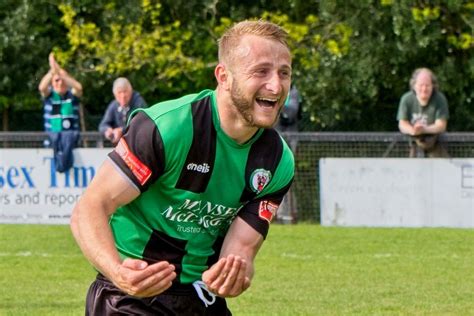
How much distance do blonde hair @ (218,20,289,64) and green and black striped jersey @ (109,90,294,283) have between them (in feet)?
0.94

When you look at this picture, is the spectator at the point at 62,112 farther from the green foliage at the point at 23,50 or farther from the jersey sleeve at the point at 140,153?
the jersey sleeve at the point at 140,153

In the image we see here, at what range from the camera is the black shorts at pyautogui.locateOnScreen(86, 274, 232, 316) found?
5156 millimetres

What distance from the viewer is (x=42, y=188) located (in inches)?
652

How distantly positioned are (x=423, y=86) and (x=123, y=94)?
3871 millimetres

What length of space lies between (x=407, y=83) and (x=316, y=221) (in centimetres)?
550

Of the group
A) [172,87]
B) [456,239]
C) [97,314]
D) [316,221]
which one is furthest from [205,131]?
[172,87]

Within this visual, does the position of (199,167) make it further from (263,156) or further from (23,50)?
(23,50)

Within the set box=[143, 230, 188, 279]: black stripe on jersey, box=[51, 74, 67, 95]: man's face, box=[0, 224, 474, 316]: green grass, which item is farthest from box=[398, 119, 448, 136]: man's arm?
box=[143, 230, 188, 279]: black stripe on jersey

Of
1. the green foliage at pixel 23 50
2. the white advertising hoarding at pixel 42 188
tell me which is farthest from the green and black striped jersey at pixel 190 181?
the green foliage at pixel 23 50

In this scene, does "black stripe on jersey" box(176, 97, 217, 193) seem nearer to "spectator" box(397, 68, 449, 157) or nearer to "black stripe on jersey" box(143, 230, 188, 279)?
"black stripe on jersey" box(143, 230, 188, 279)

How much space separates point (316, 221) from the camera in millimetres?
16297

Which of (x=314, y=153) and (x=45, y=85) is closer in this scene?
(x=45, y=85)

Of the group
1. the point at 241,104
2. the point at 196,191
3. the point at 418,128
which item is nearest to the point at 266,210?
the point at 196,191

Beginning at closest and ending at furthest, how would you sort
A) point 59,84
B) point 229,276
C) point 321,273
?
point 229,276, point 321,273, point 59,84
